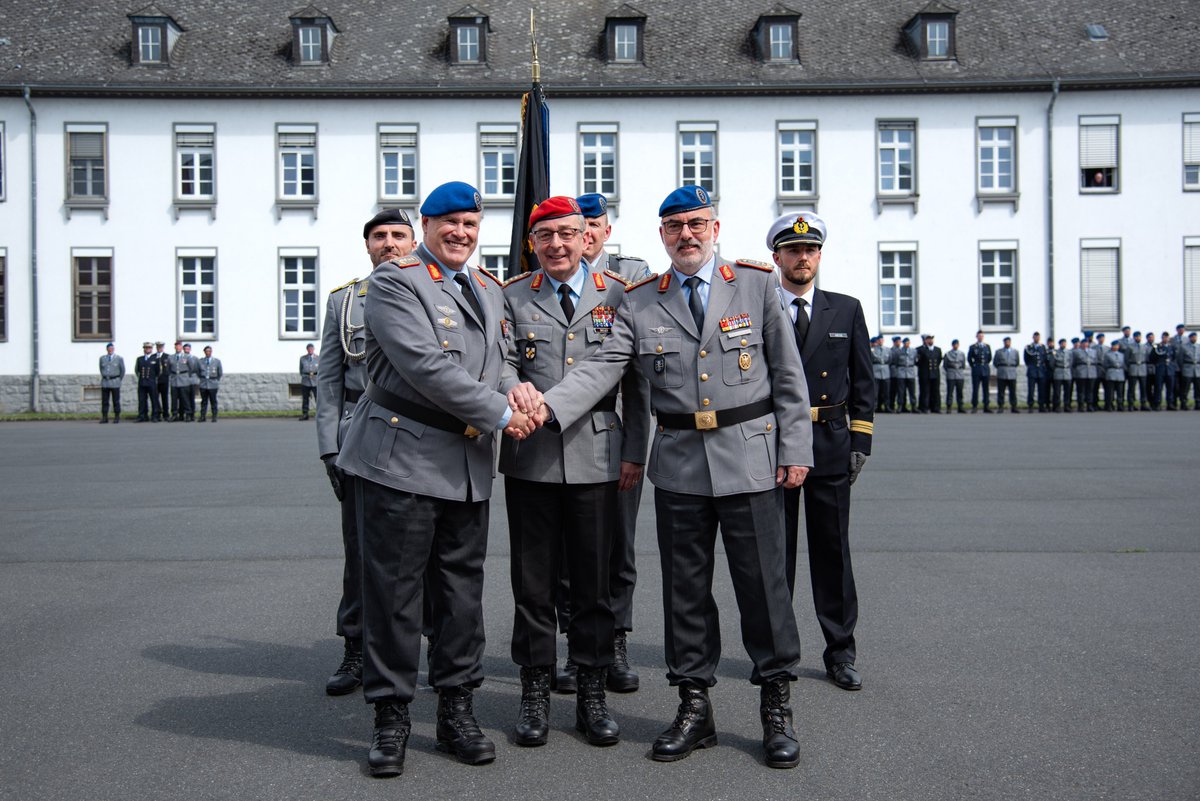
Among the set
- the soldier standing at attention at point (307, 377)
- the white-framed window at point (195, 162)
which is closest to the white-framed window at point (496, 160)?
the soldier standing at attention at point (307, 377)

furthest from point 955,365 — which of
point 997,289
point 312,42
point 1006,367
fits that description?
point 312,42

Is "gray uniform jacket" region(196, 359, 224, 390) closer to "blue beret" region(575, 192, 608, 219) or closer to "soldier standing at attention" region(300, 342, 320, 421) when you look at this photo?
"soldier standing at attention" region(300, 342, 320, 421)

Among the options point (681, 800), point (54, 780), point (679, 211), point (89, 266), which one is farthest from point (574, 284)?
point (89, 266)

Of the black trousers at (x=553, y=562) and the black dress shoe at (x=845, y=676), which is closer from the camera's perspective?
the black trousers at (x=553, y=562)

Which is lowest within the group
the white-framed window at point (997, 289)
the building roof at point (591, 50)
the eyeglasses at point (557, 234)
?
the eyeglasses at point (557, 234)

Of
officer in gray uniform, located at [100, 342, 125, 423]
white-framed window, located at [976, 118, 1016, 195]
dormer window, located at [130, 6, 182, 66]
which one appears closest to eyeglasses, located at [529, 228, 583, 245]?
officer in gray uniform, located at [100, 342, 125, 423]

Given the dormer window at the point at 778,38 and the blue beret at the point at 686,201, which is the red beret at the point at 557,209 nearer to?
the blue beret at the point at 686,201

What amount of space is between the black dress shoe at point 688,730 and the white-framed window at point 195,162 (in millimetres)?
32203

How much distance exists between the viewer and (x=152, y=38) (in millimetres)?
33781

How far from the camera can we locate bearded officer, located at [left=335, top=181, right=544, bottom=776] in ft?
14.9

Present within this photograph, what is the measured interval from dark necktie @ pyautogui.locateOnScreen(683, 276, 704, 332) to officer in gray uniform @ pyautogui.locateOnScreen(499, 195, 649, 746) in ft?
1.27

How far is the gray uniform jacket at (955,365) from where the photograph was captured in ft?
101

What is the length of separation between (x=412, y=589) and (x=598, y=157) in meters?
30.4

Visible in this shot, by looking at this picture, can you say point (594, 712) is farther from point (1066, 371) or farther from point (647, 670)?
point (1066, 371)
